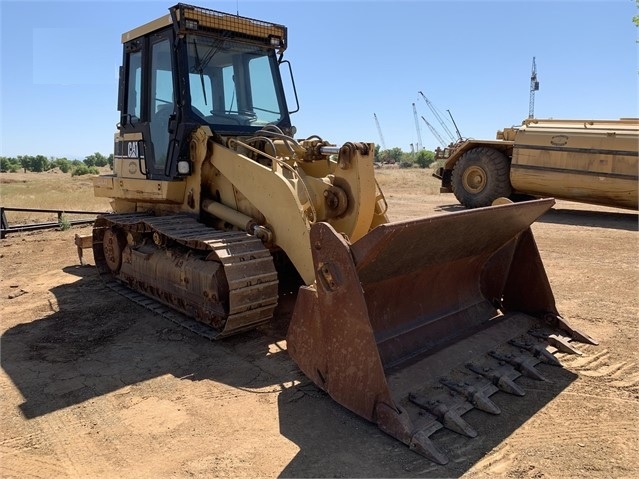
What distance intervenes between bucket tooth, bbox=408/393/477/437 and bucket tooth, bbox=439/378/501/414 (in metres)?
0.21

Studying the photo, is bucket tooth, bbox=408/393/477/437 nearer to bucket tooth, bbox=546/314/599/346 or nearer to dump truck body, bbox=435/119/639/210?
bucket tooth, bbox=546/314/599/346

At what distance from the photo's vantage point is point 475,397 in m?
3.46

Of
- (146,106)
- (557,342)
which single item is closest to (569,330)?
(557,342)

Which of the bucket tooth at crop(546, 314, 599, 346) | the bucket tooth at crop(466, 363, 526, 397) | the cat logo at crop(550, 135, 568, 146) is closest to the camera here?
the bucket tooth at crop(466, 363, 526, 397)

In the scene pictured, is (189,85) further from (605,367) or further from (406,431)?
(605,367)

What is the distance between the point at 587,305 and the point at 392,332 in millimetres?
3068

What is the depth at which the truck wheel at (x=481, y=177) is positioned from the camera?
14.1 m

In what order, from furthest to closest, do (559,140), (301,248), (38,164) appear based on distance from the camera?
(38,164)
(559,140)
(301,248)

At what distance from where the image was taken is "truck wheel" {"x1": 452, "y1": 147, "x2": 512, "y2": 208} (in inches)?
557

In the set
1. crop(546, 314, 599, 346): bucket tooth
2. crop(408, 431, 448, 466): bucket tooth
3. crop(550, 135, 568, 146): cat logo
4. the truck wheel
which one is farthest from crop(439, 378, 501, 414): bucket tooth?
the truck wheel

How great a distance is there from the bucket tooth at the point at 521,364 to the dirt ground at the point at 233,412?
13 centimetres

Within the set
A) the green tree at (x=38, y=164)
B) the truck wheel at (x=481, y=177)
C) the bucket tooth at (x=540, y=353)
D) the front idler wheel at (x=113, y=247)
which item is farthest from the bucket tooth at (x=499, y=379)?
the green tree at (x=38, y=164)

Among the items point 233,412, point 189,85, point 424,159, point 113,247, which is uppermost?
point 424,159

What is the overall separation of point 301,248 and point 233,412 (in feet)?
5.52
